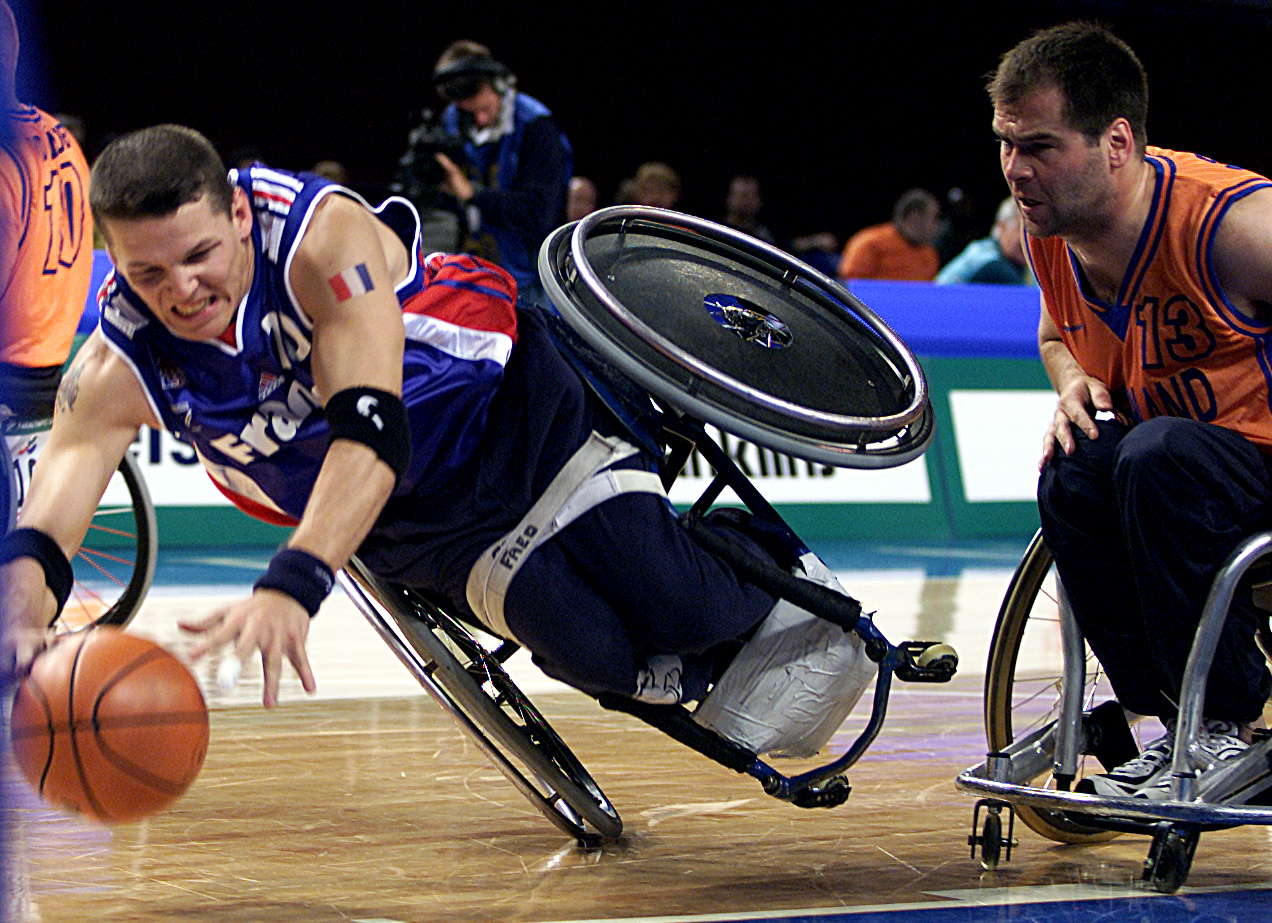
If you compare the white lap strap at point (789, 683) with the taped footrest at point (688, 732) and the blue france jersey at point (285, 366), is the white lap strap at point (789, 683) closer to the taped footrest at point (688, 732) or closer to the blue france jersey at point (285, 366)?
the taped footrest at point (688, 732)

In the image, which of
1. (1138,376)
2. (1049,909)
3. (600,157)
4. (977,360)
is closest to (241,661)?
(1049,909)

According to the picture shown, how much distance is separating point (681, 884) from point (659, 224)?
1265 millimetres

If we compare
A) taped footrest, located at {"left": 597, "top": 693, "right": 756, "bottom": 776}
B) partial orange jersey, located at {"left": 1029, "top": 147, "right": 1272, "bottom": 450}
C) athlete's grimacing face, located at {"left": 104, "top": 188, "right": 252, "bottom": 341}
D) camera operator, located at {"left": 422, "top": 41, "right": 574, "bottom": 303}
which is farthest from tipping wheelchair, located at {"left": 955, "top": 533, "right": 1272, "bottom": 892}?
camera operator, located at {"left": 422, "top": 41, "right": 574, "bottom": 303}

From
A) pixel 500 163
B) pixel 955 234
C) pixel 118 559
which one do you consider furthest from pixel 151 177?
pixel 955 234

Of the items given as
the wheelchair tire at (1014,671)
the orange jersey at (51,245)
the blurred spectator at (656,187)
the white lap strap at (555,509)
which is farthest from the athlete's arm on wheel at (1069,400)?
the blurred spectator at (656,187)

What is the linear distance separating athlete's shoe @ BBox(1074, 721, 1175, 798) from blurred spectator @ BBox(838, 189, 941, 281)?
8692mm

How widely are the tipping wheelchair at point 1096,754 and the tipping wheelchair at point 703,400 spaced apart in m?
0.23

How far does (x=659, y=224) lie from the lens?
3148 millimetres

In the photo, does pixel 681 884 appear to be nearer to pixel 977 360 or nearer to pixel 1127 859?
pixel 1127 859

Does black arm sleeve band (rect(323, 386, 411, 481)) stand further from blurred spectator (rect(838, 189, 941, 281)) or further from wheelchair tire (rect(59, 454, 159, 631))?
blurred spectator (rect(838, 189, 941, 281))

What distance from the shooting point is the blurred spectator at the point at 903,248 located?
37.2ft

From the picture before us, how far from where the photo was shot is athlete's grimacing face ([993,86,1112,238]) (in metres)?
2.74

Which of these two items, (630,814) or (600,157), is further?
(600,157)

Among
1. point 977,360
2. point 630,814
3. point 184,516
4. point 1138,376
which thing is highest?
point 1138,376
